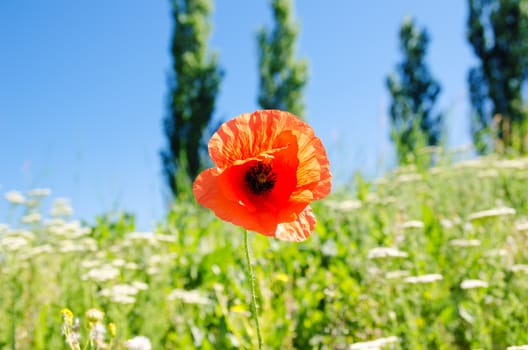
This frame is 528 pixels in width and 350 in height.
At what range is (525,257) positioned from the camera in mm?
3051

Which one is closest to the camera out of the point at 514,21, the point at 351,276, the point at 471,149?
the point at 351,276

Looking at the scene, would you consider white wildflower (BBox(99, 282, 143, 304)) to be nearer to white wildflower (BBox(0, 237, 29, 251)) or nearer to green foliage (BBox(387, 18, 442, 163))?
white wildflower (BBox(0, 237, 29, 251))

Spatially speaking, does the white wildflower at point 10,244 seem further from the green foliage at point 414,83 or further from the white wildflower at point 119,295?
the green foliage at point 414,83

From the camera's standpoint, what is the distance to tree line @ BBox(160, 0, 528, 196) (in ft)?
56.4

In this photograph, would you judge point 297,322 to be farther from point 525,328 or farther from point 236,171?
point 236,171

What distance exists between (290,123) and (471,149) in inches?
222

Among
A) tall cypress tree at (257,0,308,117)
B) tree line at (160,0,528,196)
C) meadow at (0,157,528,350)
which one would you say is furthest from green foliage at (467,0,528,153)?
meadow at (0,157,528,350)

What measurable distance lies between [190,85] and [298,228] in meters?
16.7

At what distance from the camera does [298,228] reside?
1.10m

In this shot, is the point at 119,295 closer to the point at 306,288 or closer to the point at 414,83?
the point at 306,288

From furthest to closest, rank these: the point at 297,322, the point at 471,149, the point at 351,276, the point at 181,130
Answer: the point at 181,130
the point at 471,149
the point at 351,276
the point at 297,322

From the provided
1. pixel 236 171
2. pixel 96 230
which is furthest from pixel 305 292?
pixel 96 230

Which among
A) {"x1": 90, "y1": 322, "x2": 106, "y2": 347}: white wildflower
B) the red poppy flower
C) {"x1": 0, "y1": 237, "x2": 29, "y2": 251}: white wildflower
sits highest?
A: {"x1": 0, "y1": 237, "x2": 29, "y2": 251}: white wildflower

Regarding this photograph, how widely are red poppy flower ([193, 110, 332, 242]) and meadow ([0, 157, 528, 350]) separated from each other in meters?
0.71
